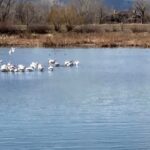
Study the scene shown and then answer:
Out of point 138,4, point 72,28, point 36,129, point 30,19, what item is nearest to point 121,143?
point 36,129

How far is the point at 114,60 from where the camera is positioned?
29.8 m

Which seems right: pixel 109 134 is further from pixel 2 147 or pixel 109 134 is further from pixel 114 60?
pixel 114 60

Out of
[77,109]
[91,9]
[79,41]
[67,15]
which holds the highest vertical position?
[67,15]

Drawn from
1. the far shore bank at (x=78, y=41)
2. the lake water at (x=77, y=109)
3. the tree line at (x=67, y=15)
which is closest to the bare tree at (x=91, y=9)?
the tree line at (x=67, y=15)

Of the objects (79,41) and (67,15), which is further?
(67,15)

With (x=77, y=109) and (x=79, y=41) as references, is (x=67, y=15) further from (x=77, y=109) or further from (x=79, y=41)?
(x=77, y=109)

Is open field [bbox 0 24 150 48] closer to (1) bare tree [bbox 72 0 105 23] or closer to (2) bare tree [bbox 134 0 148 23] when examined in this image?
(1) bare tree [bbox 72 0 105 23]

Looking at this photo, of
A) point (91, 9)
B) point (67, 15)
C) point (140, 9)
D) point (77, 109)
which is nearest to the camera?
point (77, 109)

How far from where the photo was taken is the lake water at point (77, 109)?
11.1 meters

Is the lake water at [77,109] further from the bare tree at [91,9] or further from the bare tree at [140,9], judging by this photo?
the bare tree at [140,9]

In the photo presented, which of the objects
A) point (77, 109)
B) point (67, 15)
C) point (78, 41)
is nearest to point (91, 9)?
point (67, 15)

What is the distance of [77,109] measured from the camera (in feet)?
47.3

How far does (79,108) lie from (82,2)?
88.5m

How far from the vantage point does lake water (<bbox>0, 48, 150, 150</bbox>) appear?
11055 millimetres
